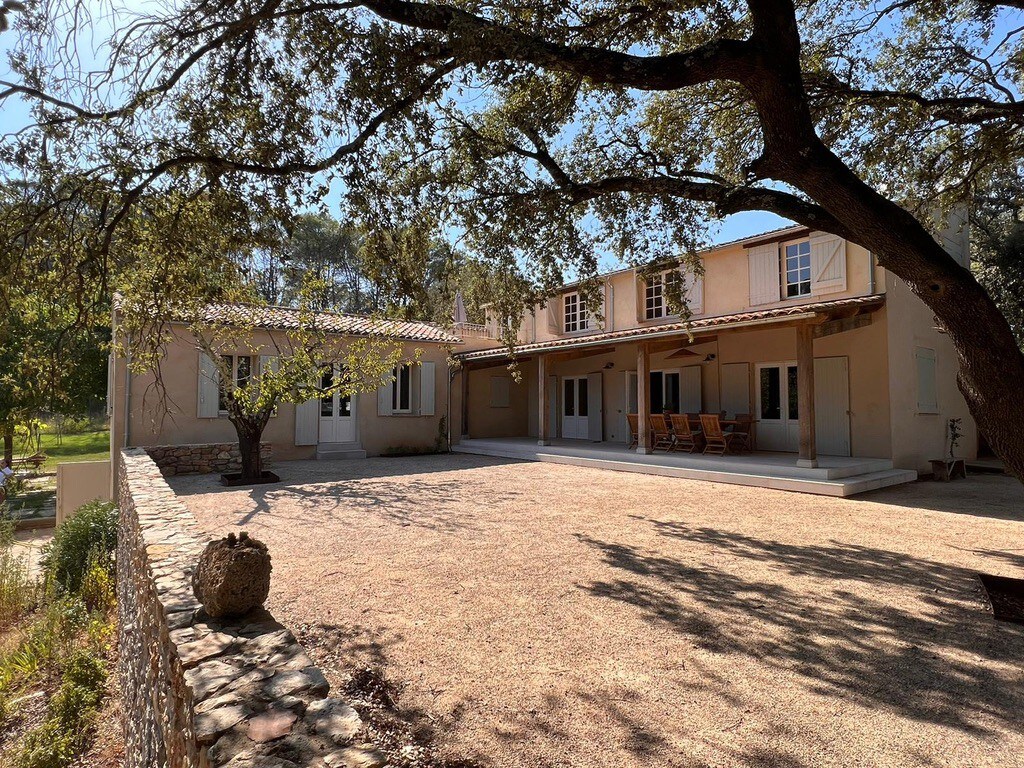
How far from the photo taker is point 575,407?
56.9ft

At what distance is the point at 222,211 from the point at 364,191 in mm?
1366

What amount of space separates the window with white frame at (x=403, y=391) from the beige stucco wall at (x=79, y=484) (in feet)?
22.0

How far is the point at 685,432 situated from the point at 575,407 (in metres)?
5.63

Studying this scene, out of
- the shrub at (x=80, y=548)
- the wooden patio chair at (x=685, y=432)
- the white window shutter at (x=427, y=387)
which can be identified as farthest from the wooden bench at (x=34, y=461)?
the wooden patio chair at (x=685, y=432)

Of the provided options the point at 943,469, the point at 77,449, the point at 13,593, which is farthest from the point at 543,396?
the point at 77,449

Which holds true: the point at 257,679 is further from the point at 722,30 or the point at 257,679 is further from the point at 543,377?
the point at 543,377

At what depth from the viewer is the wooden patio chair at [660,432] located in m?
12.6

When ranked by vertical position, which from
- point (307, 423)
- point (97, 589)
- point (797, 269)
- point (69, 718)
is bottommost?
point (69, 718)

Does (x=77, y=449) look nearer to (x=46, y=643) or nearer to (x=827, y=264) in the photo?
(x=46, y=643)

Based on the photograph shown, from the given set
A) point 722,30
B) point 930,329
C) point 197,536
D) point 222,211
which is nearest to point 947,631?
point 197,536

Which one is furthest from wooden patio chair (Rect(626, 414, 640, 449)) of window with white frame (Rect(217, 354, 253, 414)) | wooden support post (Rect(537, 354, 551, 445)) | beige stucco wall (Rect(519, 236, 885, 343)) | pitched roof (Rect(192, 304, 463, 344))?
window with white frame (Rect(217, 354, 253, 414))

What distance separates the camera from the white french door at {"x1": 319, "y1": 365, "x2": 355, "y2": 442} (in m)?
14.2

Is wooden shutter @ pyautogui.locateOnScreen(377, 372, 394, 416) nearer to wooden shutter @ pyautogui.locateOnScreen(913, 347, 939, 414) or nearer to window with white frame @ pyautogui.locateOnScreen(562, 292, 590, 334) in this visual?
window with white frame @ pyautogui.locateOnScreen(562, 292, 590, 334)

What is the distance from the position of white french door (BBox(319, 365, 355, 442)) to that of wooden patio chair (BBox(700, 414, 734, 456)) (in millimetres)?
8949
